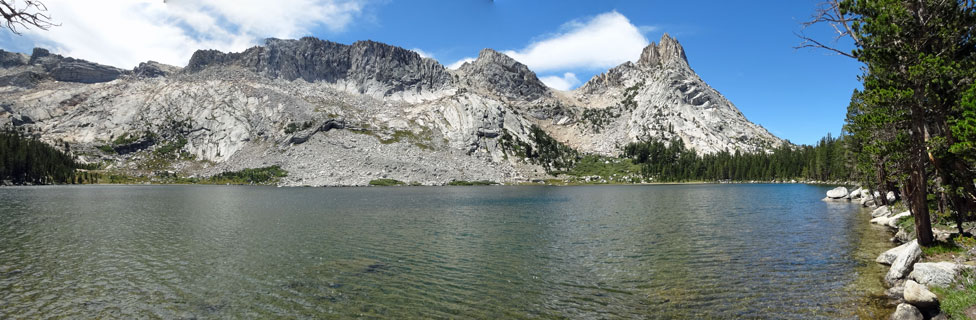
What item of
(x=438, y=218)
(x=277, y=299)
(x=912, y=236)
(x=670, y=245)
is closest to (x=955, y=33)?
(x=912, y=236)

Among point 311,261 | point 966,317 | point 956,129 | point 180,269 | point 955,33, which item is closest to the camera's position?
point 966,317

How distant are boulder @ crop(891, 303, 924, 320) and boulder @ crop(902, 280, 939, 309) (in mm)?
714

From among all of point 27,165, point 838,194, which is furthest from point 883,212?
point 27,165

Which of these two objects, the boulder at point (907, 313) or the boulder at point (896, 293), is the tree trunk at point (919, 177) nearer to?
the boulder at point (896, 293)

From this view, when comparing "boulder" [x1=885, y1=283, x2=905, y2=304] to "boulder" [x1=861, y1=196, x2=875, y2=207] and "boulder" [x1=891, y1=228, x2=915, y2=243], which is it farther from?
"boulder" [x1=861, y1=196, x2=875, y2=207]

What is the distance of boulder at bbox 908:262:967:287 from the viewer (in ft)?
67.3

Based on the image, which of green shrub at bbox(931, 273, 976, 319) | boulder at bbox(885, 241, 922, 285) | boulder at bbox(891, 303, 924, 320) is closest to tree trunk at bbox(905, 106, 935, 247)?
boulder at bbox(885, 241, 922, 285)

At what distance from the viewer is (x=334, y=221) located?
60906 millimetres

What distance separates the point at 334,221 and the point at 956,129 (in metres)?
60.3

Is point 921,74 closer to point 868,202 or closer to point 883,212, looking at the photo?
point 883,212

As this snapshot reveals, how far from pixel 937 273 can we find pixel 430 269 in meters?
28.2

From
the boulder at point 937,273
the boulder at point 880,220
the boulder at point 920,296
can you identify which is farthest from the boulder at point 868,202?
the boulder at point 920,296

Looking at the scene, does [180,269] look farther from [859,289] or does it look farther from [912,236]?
[912,236]

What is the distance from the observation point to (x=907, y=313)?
18.8 meters
